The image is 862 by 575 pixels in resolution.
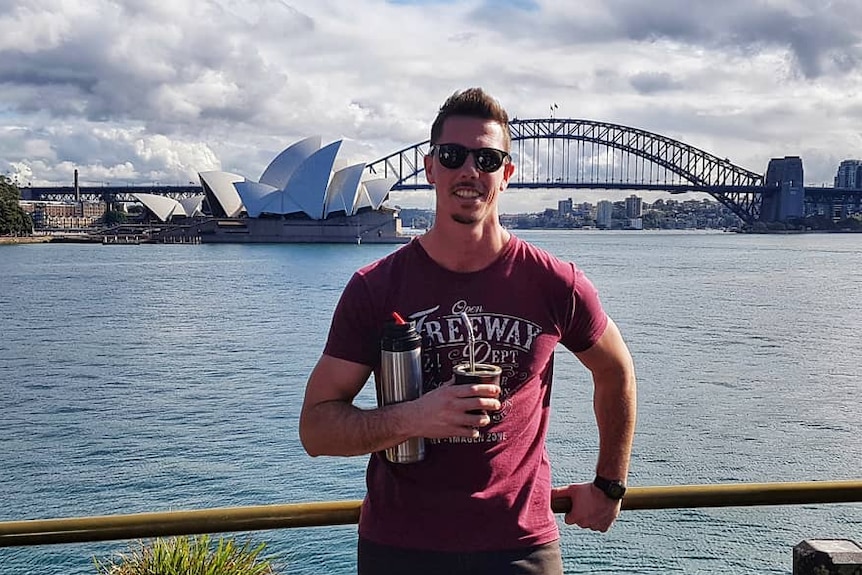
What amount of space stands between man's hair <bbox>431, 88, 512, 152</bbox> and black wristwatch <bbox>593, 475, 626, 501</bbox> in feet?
2.51

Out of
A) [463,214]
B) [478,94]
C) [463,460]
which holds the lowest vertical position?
[463,460]

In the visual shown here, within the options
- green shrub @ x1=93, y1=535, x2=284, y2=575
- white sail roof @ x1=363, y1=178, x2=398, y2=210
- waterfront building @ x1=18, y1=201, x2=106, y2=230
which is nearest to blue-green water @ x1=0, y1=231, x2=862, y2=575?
green shrub @ x1=93, y1=535, x2=284, y2=575

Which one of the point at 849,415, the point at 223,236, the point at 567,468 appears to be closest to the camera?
the point at 567,468

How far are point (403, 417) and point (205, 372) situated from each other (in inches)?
692

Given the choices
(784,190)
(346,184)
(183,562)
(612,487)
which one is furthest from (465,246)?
(784,190)

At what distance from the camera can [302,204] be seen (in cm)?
8294

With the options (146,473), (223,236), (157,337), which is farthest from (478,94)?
(223,236)

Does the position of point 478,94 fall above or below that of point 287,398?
above

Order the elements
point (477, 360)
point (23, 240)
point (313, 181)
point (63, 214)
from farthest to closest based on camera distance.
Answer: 1. point (63, 214)
2. point (23, 240)
3. point (313, 181)
4. point (477, 360)

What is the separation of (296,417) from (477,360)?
43.0ft

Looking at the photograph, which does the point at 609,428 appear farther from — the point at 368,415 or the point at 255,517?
the point at 255,517

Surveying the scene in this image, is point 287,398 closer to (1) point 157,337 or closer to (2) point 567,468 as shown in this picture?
(2) point 567,468

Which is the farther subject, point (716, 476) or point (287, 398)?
point (287, 398)

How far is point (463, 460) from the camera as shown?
180 cm
